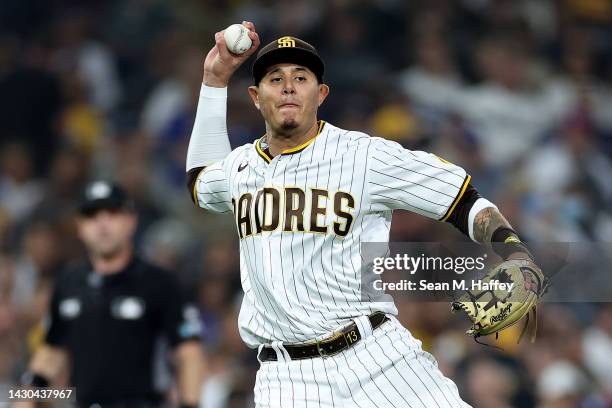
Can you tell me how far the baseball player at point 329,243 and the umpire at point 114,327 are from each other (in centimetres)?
175

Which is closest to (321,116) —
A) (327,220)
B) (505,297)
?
(327,220)

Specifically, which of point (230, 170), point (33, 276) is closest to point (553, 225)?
point (33, 276)

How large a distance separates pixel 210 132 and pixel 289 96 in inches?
27.9

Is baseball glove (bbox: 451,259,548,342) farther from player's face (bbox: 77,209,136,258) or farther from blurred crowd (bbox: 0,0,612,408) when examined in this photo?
blurred crowd (bbox: 0,0,612,408)

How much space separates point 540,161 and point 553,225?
912 millimetres

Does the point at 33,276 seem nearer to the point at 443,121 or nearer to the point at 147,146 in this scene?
the point at 147,146

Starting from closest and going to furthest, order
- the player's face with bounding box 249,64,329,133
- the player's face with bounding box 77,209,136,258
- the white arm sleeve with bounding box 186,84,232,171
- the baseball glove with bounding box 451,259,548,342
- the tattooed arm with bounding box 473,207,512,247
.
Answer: the baseball glove with bounding box 451,259,548,342 → the tattooed arm with bounding box 473,207,512,247 → the player's face with bounding box 249,64,329,133 → the white arm sleeve with bounding box 186,84,232,171 → the player's face with bounding box 77,209,136,258

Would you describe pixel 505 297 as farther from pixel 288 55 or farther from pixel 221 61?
pixel 221 61

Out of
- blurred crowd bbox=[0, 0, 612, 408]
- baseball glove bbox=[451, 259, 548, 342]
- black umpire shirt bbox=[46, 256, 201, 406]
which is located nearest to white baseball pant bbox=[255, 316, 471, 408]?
baseball glove bbox=[451, 259, 548, 342]

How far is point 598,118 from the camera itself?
10219 mm

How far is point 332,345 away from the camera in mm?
4145

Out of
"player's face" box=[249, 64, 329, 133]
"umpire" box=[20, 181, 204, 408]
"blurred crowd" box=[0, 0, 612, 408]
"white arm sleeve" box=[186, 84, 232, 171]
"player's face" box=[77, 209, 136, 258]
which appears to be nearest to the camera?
"player's face" box=[249, 64, 329, 133]

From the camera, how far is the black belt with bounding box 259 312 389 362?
13.6ft

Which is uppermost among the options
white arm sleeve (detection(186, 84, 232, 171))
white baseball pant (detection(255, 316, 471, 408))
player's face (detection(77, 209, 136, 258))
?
white arm sleeve (detection(186, 84, 232, 171))
